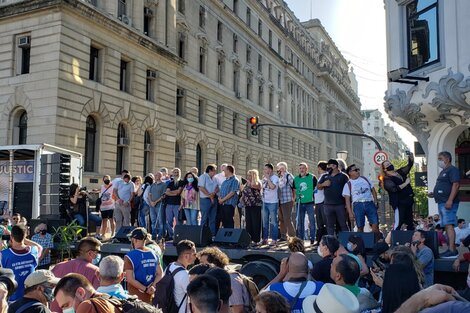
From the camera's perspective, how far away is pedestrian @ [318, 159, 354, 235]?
994 centimetres

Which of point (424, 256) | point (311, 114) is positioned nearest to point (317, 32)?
point (311, 114)

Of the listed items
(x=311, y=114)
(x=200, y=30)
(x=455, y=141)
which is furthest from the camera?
(x=311, y=114)

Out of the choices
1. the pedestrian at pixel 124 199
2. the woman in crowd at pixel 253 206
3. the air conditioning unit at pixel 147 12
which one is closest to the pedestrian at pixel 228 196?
the woman in crowd at pixel 253 206

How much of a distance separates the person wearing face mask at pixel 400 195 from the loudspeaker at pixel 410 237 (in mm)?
1426

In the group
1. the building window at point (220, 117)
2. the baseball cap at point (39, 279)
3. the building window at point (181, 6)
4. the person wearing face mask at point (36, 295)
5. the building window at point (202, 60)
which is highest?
the building window at point (181, 6)

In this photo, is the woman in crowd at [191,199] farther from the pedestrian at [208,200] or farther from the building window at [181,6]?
the building window at [181,6]

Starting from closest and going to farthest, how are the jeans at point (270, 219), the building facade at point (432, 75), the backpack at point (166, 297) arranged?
the backpack at point (166, 297), the jeans at point (270, 219), the building facade at point (432, 75)

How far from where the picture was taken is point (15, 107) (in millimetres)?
23516

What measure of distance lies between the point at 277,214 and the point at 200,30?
28.1m

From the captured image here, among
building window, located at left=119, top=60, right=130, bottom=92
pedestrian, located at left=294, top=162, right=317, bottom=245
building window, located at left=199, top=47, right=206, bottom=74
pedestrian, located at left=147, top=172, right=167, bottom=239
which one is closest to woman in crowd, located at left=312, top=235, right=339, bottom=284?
pedestrian, located at left=294, top=162, right=317, bottom=245

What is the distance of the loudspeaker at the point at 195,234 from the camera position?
9.97 meters

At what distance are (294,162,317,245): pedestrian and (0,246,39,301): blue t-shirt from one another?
624cm

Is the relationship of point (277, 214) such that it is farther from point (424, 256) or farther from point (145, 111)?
point (145, 111)

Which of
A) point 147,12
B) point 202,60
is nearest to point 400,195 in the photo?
point 147,12
